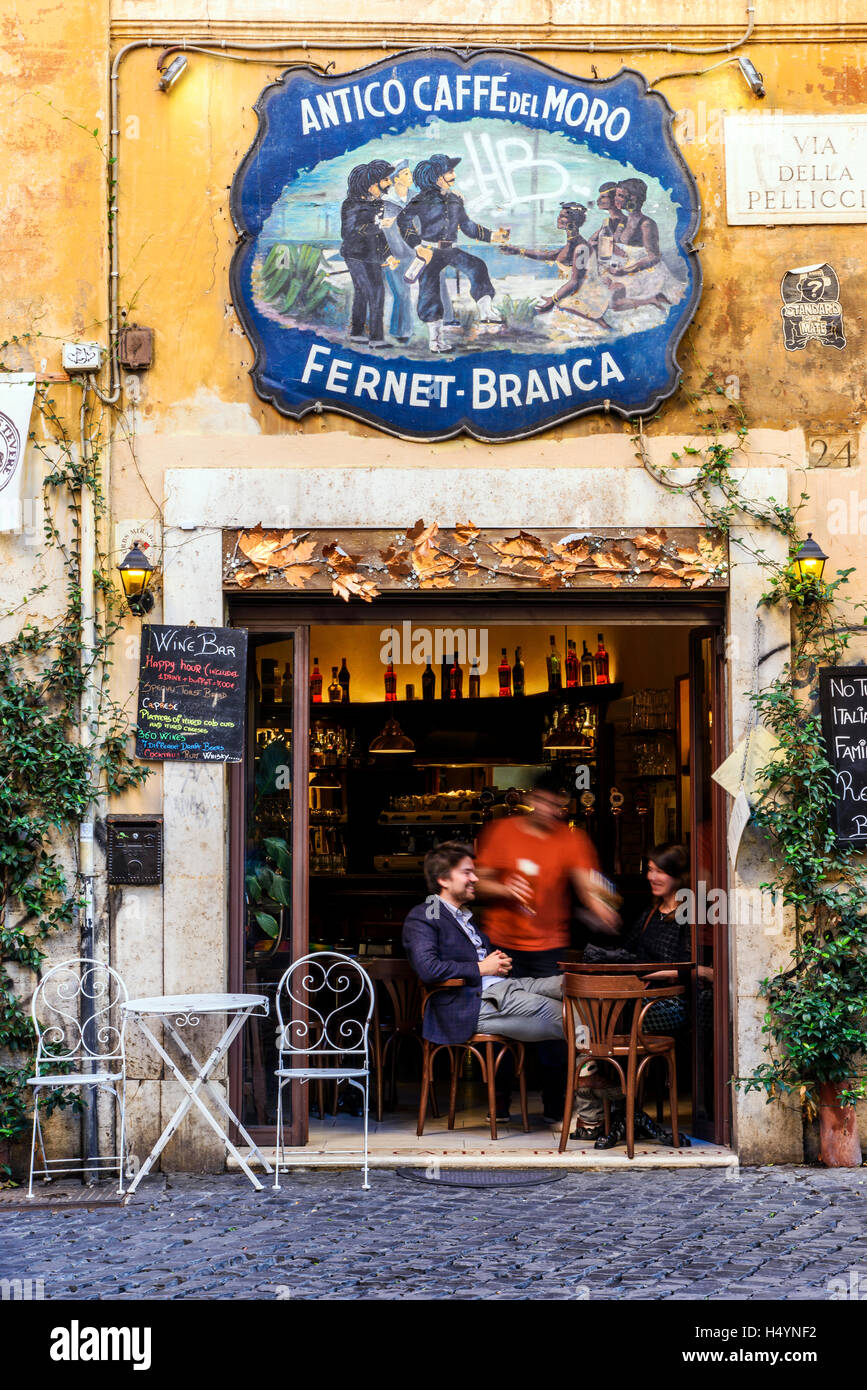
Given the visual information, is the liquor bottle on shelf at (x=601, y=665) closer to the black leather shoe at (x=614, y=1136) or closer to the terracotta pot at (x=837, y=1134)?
the black leather shoe at (x=614, y=1136)

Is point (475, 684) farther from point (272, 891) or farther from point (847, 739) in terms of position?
point (847, 739)

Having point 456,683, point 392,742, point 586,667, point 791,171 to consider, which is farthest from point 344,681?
point 791,171

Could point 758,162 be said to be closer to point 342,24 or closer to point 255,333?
point 342,24

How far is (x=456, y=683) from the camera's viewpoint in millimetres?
12141

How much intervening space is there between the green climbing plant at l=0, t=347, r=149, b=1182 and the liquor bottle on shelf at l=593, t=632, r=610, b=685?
5.05m

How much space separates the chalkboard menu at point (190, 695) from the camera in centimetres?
711

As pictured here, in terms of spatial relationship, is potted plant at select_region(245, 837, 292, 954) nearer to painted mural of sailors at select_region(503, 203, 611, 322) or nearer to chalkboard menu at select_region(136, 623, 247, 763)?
chalkboard menu at select_region(136, 623, 247, 763)

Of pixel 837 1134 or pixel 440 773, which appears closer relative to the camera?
pixel 837 1134

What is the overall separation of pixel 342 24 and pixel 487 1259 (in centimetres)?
585

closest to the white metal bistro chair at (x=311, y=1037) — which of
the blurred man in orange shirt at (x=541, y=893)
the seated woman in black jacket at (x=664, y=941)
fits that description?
the blurred man in orange shirt at (x=541, y=893)

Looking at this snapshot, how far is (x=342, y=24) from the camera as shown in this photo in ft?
24.2

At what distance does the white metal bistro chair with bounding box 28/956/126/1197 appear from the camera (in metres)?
6.91

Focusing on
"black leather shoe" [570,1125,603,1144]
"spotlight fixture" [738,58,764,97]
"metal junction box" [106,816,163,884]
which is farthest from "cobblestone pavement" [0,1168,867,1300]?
"spotlight fixture" [738,58,764,97]

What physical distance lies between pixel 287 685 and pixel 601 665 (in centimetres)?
454
